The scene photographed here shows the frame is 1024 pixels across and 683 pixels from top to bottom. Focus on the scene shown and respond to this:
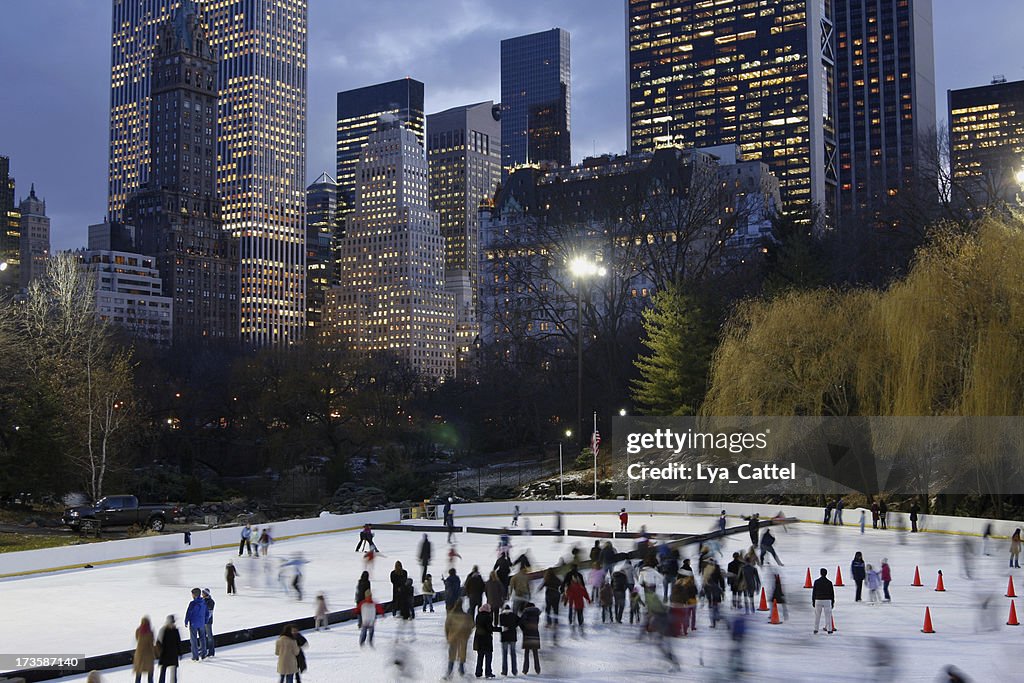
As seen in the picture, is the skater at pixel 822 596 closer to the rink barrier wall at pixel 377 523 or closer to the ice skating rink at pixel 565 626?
the ice skating rink at pixel 565 626

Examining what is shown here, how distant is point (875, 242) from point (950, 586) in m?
44.4

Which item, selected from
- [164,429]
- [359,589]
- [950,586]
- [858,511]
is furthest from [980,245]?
[164,429]

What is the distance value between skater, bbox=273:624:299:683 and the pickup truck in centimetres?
2431

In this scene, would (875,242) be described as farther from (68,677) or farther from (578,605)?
(68,677)

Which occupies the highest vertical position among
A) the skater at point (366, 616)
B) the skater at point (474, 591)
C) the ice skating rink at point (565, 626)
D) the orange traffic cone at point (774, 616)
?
the skater at point (474, 591)

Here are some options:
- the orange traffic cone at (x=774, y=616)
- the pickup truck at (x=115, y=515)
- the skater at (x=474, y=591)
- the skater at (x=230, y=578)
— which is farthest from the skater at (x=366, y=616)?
the pickup truck at (x=115, y=515)

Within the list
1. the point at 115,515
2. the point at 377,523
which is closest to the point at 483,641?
the point at 377,523

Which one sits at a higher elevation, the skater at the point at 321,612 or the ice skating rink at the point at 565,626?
the skater at the point at 321,612

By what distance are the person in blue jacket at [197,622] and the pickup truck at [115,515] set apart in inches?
823

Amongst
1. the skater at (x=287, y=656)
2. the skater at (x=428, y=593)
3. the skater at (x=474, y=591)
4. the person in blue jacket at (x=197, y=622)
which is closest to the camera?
the skater at (x=287, y=656)

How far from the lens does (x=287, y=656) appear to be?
43.9 feet

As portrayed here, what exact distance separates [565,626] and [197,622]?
626 centimetres

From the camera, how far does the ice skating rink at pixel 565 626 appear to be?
1509cm

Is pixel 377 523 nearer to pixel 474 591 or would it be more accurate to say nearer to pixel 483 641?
pixel 474 591
